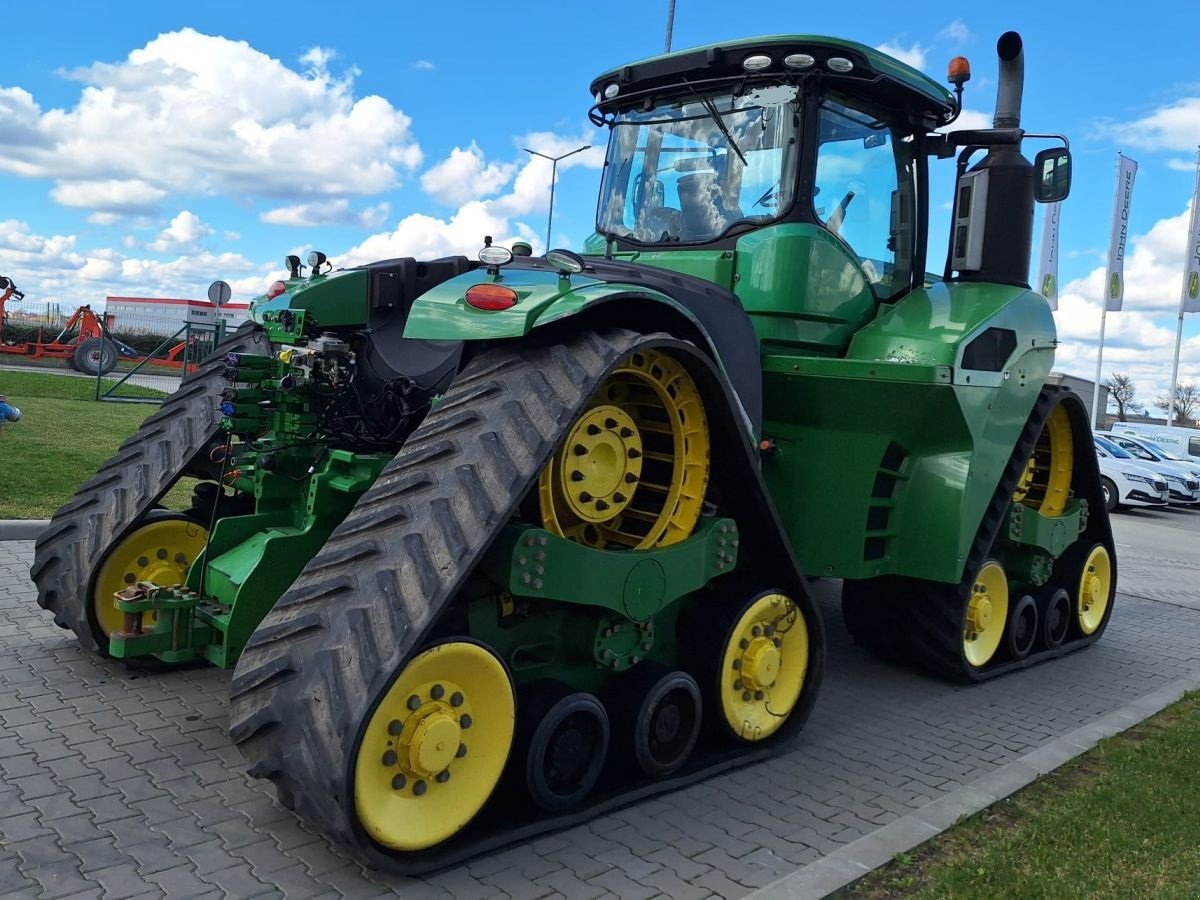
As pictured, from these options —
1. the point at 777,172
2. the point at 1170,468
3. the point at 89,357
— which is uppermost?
the point at 777,172

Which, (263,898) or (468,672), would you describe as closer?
(263,898)

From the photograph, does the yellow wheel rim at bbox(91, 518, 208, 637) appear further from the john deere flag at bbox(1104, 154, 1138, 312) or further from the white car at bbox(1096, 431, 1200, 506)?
the john deere flag at bbox(1104, 154, 1138, 312)

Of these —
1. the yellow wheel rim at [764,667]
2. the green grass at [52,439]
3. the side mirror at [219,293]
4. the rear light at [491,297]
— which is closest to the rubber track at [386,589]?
the rear light at [491,297]

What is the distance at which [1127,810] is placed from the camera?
4477mm

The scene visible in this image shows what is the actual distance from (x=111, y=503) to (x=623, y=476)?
9.13ft

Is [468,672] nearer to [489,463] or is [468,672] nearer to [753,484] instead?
[489,463]

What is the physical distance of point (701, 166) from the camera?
567 centimetres

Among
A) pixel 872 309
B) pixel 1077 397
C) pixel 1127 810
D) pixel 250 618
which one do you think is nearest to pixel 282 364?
pixel 250 618

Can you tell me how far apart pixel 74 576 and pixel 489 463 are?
9.06 ft

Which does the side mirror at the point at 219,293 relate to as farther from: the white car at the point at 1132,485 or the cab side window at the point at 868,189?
the white car at the point at 1132,485

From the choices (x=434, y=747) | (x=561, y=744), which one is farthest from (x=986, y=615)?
(x=434, y=747)

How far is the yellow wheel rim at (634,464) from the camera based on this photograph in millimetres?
3889

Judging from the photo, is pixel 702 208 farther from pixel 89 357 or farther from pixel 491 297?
pixel 89 357

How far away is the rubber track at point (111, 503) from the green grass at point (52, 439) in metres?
3.50
